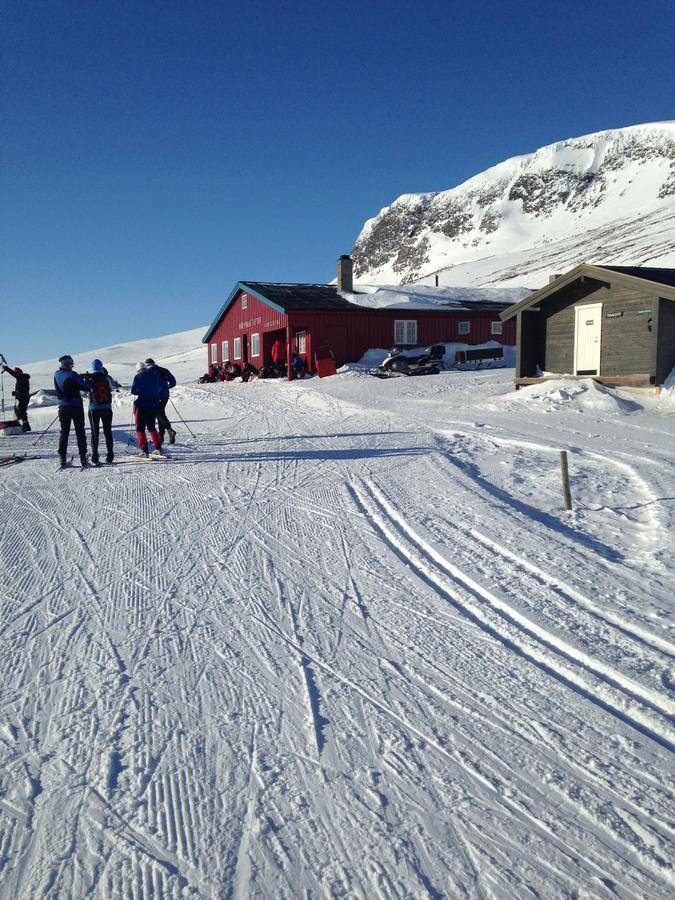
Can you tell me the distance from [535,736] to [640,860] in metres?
0.66

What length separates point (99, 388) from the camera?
348 inches

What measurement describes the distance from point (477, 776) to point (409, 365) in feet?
64.1

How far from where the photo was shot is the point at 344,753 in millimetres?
2584

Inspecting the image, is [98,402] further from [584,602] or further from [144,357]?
[144,357]

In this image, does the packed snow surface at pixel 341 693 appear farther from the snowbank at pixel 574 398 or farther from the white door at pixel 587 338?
the white door at pixel 587 338

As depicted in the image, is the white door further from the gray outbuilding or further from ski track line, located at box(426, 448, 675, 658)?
ski track line, located at box(426, 448, 675, 658)

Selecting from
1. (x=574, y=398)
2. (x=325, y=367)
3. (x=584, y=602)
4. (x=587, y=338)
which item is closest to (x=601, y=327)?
(x=587, y=338)

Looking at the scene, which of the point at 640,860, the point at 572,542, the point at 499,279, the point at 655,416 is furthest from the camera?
the point at 499,279

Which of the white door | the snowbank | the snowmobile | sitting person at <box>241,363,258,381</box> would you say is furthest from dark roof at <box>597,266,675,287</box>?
sitting person at <box>241,363,258,381</box>

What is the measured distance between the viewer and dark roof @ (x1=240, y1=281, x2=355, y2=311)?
24.6m

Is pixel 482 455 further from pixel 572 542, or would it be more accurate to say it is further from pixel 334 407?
pixel 334 407

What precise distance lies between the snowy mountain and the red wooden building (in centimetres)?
4799

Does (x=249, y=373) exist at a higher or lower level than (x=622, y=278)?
lower

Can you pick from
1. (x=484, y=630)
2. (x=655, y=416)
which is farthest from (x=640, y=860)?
(x=655, y=416)
